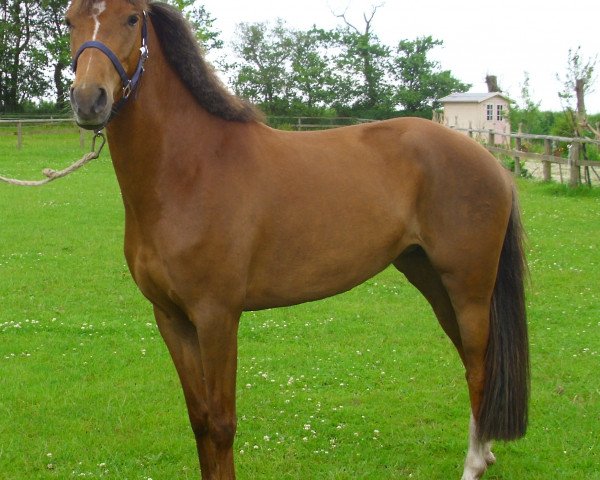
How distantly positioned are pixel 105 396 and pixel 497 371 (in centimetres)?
285

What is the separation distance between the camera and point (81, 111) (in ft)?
8.34

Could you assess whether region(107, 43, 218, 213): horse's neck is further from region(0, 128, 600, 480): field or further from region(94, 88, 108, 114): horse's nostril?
region(0, 128, 600, 480): field

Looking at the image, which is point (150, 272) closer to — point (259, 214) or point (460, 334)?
point (259, 214)

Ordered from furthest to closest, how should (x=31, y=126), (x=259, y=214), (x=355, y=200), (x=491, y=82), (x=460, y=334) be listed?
Answer: (x=491, y=82)
(x=31, y=126)
(x=460, y=334)
(x=355, y=200)
(x=259, y=214)

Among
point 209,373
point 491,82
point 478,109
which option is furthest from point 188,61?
point 491,82

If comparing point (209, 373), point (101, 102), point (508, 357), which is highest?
point (101, 102)

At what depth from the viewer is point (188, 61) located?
3102mm

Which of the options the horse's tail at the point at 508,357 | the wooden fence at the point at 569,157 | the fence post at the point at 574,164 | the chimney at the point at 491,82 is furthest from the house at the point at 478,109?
the horse's tail at the point at 508,357

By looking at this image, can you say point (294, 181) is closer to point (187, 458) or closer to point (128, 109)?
point (128, 109)

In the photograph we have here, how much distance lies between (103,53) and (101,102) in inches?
9.0

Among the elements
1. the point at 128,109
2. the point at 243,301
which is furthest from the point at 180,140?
the point at 243,301

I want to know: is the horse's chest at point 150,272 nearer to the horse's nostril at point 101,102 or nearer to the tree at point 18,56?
the horse's nostril at point 101,102

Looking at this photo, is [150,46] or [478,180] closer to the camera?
[150,46]

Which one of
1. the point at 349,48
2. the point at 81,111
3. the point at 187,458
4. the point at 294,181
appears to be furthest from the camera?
the point at 349,48
